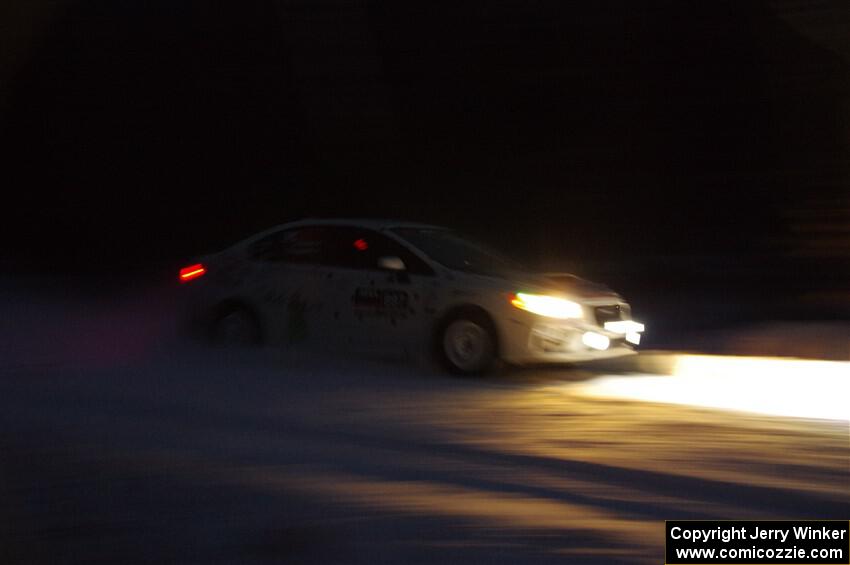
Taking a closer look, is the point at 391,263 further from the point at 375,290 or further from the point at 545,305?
the point at 545,305

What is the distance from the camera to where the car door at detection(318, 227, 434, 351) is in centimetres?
1145

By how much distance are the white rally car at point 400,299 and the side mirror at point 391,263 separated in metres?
0.01

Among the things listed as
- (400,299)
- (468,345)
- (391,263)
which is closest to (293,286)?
(391,263)

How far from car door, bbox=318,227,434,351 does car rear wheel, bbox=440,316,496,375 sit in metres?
0.31

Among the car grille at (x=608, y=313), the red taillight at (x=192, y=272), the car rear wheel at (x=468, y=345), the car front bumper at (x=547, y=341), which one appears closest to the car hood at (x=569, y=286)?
the car grille at (x=608, y=313)

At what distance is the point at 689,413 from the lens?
370 inches

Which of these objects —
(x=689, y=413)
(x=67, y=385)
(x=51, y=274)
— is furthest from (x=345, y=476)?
(x=51, y=274)

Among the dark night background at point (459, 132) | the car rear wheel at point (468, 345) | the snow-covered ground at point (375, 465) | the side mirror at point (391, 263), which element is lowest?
the snow-covered ground at point (375, 465)

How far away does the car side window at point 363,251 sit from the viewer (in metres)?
11.6

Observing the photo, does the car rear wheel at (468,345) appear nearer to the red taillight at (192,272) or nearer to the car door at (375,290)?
the car door at (375,290)

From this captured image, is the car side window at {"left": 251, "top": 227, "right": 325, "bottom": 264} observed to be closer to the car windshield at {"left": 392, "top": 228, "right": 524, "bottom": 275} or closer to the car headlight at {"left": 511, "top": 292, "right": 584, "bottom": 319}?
the car windshield at {"left": 392, "top": 228, "right": 524, "bottom": 275}

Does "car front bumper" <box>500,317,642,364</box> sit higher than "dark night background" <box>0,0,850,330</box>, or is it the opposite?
"dark night background" <box>0,0,850,330</box>

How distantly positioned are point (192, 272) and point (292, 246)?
1203mm

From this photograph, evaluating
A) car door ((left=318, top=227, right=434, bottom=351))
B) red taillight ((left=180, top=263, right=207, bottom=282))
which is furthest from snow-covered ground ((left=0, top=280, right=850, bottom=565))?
red taillight ((left=180, top=263, right=207, bottom=282))
